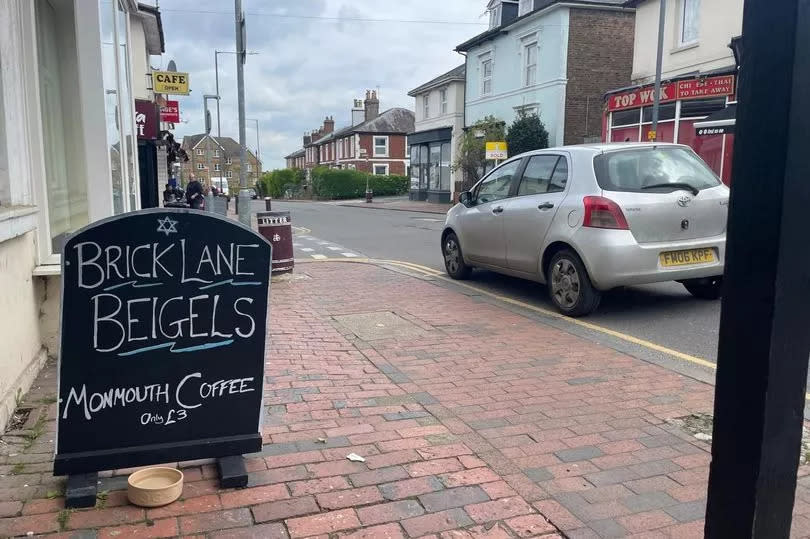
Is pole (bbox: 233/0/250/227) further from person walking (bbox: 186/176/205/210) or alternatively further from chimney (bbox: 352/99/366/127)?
chimney (bbox: 352/99/366/127)

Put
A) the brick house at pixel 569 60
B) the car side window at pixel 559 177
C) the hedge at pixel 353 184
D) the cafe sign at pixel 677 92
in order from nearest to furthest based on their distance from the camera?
the car side window at pixel 559 177, the cafe sign at pixel 677 92, the brick house at pixel 569 60, the hedge at pixel 353 184

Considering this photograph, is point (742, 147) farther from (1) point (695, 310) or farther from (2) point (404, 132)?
(2) point (404, 132)

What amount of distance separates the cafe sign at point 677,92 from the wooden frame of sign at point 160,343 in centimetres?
1891

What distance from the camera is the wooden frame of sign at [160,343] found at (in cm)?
282

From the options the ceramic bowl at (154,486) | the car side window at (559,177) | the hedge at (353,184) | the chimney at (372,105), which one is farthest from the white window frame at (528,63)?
the chimney at (372,105)

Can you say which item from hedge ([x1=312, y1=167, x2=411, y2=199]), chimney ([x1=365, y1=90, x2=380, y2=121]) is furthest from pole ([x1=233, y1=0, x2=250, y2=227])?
chimney ([x1=365, y1=90, x2=380, y2=121])

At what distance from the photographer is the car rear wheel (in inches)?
253

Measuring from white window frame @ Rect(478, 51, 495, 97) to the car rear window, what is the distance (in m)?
26.4

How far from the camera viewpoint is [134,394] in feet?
9.70

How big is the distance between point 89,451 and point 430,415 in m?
1.92

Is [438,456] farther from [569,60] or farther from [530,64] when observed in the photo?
[530,64]

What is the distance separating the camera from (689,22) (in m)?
20.4

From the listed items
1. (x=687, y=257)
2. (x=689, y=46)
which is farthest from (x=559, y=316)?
(x=689, y=46)

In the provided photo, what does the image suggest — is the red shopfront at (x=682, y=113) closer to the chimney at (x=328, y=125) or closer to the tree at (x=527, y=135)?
the tree at (x=527, y=135)
